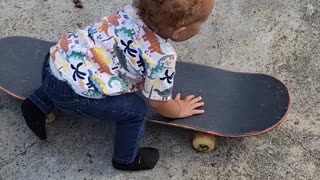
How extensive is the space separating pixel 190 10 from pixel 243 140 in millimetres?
778

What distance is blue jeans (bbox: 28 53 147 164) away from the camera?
6.47ft

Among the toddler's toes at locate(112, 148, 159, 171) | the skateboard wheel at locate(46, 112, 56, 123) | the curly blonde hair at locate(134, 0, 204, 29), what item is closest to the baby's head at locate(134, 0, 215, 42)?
the curly blonde hair at locate(134, 0, 204, 29)

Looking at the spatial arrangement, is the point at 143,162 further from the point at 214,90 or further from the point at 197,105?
the point at 214,90

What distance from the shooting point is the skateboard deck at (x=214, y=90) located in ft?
7.16

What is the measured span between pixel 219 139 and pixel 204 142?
12 centimetres

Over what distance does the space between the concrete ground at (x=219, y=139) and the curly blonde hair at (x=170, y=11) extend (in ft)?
2.23

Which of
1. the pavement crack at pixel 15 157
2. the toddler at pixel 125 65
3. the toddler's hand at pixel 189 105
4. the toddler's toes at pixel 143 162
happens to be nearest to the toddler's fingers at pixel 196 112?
the toddler's hand at pixel 189 105

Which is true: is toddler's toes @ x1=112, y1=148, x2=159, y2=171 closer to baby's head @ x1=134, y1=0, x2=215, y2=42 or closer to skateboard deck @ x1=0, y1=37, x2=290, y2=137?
skateboard deck @ x1=0, y1=37, x2=290, y2=137

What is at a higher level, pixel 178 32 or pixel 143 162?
pixel 178 32

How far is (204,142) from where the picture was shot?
217 centimetres

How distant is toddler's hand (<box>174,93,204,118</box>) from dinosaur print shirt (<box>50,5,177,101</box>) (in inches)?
10.1

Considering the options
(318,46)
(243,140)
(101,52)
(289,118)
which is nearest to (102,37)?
(101,52)

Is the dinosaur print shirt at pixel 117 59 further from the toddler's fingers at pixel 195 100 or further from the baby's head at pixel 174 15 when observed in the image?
the toddler's fingers at pixel 195 100

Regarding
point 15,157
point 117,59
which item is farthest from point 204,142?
point 15,157
